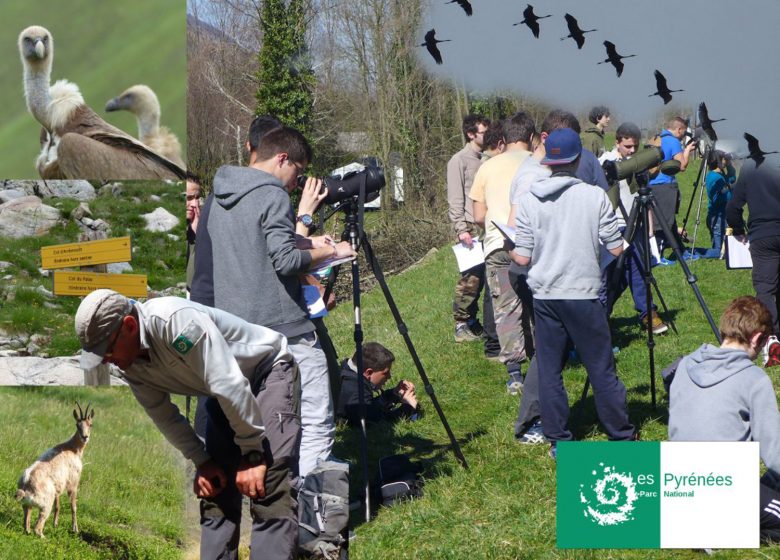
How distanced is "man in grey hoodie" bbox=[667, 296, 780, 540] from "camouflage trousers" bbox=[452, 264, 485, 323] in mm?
3316

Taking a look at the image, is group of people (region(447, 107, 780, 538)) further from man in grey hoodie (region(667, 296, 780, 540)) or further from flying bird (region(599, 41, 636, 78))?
flying bird (region(599, 41, 636, 78))

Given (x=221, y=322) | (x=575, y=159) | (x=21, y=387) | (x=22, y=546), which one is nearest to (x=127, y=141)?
(x=21, y=387)

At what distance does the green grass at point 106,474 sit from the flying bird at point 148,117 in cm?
113

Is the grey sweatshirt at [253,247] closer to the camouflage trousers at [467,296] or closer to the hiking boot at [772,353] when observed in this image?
the hiking boot at [772,353]

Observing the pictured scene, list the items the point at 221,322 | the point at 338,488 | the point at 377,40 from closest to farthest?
the point at 221,322 < the point at 338,488 < the point at 377,40

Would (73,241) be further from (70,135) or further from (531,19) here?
(531,19)

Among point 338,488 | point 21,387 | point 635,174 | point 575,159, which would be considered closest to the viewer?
point 338,488

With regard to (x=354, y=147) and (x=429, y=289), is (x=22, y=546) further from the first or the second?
(x=429, y=289)

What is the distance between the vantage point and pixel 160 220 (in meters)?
4.41

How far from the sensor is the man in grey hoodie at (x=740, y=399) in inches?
155

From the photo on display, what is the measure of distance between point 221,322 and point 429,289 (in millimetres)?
4460

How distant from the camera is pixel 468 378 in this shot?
262 inches

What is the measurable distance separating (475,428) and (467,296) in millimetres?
1816

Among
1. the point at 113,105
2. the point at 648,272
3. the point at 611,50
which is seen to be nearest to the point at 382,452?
the point at 648,272
